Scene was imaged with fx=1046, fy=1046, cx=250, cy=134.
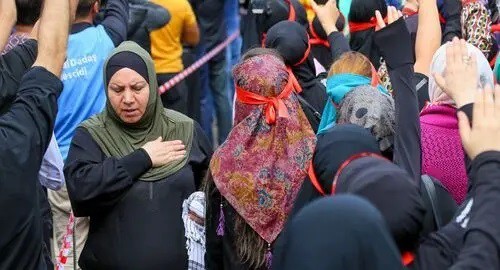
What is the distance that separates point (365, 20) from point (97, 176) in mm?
3835

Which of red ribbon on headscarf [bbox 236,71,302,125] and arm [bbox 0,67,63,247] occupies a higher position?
arm [bbox 0,67,63,247]

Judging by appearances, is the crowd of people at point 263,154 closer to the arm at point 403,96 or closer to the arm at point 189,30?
the arm at point 403,96

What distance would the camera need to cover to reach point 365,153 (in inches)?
145

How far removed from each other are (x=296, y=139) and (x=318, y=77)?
231 cm

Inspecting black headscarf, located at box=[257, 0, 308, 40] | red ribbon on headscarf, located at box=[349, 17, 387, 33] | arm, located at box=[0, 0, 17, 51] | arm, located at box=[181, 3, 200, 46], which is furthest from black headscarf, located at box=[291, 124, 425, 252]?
arm, located at box=[181, 3, 200, 46]

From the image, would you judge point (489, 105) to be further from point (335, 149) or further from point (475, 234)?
point (335, 149)

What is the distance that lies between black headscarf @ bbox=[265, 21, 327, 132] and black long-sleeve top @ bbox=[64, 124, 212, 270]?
1.74 m

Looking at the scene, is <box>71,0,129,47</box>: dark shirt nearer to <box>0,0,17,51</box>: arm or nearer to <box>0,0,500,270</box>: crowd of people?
<box>0,0,500,270</box>: crowd of people

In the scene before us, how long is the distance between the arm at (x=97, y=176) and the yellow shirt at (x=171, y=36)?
4.51 meters

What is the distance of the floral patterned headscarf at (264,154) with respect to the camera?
195 inches

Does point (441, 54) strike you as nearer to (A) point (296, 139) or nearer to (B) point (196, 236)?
(A) point (296, 139)

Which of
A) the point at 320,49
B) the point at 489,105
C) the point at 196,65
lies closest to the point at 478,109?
the point at 489,105

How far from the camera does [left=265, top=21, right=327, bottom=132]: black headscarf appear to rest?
6.79 metres

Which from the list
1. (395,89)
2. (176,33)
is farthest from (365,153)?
(176,33)
